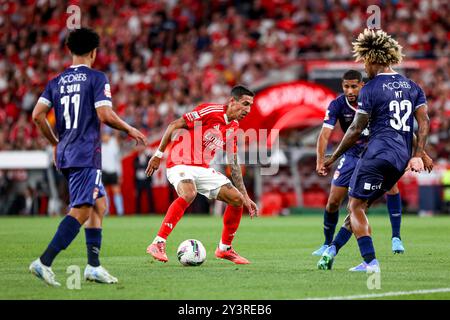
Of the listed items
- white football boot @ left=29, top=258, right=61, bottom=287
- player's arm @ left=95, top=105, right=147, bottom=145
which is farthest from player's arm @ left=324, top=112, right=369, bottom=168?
white football boot @ left=29, top=258, right=61, bottom=287

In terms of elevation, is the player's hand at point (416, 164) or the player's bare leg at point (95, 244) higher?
the player's hand at point (416, 164)

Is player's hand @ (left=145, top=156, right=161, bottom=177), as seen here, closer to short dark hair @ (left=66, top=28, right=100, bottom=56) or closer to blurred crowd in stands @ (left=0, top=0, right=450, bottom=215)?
short dark hair @ (left=66, top=28, right=100, bottom=56)

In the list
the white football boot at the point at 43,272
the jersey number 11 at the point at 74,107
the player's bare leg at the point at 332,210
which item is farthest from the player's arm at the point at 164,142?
the white football boot at the point at 43,272

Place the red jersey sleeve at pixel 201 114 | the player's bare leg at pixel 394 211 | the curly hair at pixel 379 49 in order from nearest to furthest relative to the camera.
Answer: the curly hair at pixel 379 49 → the red jersey sleeve at pixel 201 114 → the player's bare leg at pixel 394 211

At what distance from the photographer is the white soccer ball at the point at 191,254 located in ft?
36.5

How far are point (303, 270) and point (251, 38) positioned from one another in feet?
65.4

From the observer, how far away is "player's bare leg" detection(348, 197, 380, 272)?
31.5ft

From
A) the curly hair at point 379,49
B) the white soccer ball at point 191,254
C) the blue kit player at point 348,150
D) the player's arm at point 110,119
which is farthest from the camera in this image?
the blue kit player at point 348,150

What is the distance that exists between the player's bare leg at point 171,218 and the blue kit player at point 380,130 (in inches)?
99.3

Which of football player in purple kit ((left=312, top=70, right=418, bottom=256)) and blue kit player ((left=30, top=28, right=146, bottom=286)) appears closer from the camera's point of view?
blue kit player ((left=30, top=28, right=146, bottom=286))

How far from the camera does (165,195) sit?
84.7ft

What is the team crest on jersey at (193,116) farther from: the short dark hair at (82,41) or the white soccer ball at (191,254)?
the short dark hair at (82,41)

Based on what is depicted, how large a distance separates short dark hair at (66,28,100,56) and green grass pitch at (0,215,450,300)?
222 cm

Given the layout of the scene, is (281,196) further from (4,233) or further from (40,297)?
(40,297)
